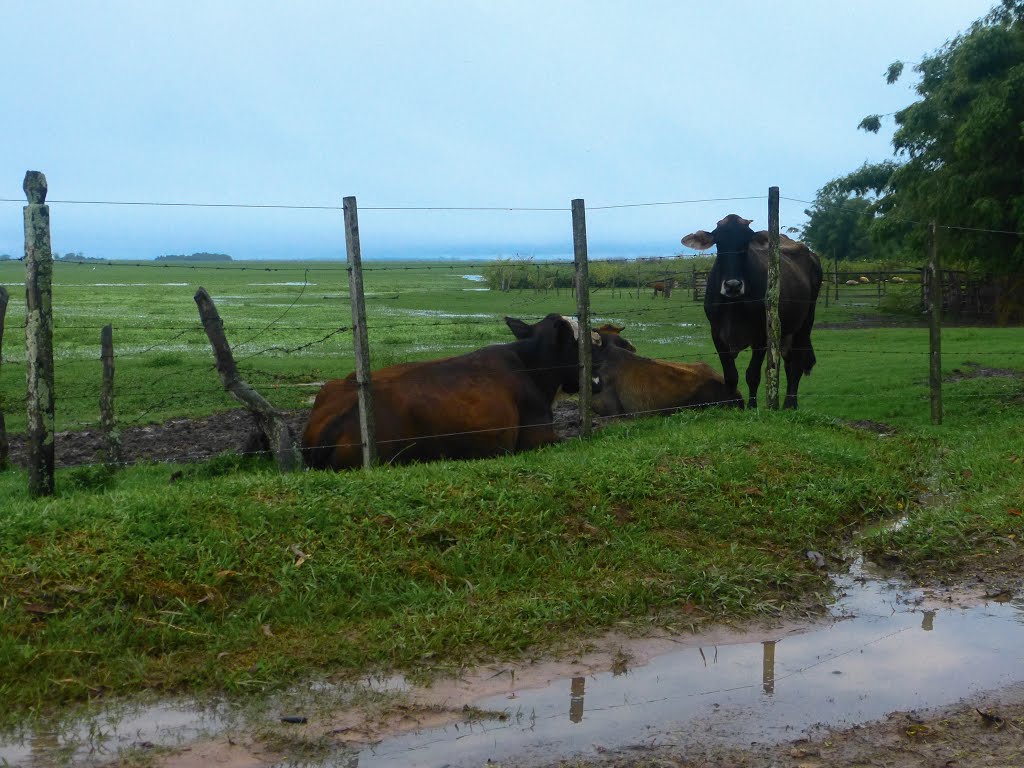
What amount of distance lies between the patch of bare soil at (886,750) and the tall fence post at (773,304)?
6624mm

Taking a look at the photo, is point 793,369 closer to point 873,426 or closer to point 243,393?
point 873,426

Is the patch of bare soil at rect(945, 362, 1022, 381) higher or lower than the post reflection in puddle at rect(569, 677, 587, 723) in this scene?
higher

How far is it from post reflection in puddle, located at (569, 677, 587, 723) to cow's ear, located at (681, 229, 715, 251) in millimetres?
8609

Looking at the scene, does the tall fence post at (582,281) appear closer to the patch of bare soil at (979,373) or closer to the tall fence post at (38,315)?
the tall fence post at (38,315)

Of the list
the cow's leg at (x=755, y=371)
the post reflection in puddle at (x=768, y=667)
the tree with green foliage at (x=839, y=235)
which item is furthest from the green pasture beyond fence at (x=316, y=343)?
the tree with green foliage at (x=839, y=235)

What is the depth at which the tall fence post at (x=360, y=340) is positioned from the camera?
8.34 m

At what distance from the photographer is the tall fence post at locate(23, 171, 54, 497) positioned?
7219mm

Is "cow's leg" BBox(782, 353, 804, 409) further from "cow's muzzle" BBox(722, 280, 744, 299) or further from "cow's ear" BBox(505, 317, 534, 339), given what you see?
"cow's ear" BBox(505, 317, 534, 339)

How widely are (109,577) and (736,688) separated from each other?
10.8 ft

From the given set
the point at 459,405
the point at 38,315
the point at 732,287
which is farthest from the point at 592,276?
the point at 38,315

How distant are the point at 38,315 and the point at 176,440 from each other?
4.68 m

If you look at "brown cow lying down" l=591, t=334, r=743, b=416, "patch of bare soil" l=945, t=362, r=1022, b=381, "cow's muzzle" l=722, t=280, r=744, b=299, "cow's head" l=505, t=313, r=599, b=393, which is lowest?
"patch of bare soil" l=945, t=362, r=1022, b=381

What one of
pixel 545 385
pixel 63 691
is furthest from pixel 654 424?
pixel 63 691

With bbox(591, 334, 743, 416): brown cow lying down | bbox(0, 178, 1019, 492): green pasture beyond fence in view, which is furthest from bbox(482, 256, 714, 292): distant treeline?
bbox(591, 334, 743, 416): brown cow lying down
